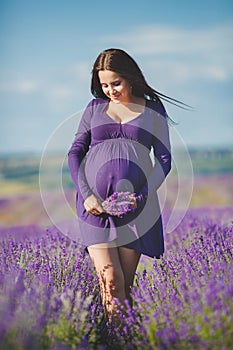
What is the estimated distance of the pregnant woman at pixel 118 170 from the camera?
2.20m

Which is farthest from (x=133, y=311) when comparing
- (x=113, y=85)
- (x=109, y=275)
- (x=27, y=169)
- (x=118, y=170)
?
(x=27, y=169)

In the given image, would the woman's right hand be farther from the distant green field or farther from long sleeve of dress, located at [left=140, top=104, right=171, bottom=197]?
the distant green field

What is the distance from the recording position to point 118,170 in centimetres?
223

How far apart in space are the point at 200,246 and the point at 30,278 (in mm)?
735

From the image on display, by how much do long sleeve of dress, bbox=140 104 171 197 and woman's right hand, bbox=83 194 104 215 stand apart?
0.18m

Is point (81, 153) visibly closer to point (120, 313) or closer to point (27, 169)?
point (120, 313)

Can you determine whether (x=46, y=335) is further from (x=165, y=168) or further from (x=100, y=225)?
(x=165, y=168)

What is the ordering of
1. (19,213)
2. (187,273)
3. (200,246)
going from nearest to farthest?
(187,273) < (200,246) < (19,213)

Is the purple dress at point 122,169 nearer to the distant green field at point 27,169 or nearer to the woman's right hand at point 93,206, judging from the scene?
the woman's right hand at point 93,206

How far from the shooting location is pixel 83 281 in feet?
7.91

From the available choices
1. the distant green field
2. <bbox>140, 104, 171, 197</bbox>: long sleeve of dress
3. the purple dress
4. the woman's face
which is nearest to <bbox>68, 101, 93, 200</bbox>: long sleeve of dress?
the purple dress

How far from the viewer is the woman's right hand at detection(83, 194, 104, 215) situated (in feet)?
7.06

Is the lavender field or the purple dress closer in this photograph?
the lavender field

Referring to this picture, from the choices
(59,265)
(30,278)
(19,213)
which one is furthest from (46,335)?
(19,213)
